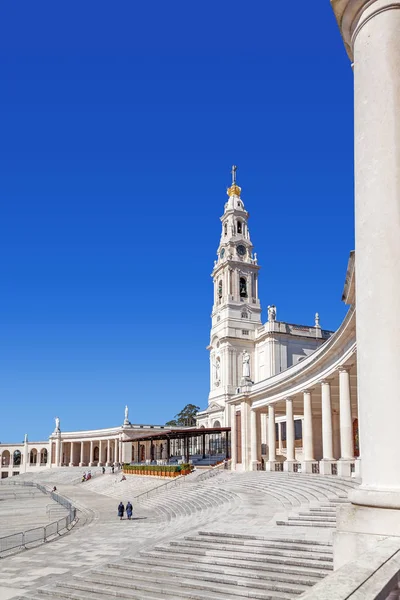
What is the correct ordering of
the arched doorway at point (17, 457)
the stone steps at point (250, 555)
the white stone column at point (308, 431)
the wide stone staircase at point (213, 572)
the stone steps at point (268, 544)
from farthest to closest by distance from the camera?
the arched doorway at point (17, 457) < the white stone column at point (308, 431) < the stone steps at point (268, 544) < the stone steps at point (250, 555) < the wide stone staircase at point (213, 572)

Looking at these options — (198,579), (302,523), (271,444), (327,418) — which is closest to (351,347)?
(327,418)

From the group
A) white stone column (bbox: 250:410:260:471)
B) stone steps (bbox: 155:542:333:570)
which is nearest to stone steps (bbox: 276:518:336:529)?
stone steps (bbox: 155:542:333:570)

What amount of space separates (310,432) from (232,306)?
129 feet

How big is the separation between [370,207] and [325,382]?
2578cm

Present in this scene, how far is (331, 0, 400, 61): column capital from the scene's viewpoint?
6543 millimetres

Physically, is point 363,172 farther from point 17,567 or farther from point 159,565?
point 17,567

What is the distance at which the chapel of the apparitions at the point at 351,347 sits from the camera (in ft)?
19.0

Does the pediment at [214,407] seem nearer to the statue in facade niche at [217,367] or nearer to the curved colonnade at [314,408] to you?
the statue in facade niche at [217,367]

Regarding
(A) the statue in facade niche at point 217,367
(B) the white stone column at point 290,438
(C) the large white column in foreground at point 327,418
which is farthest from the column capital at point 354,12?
(A) the statue in facade niche at point 217,367

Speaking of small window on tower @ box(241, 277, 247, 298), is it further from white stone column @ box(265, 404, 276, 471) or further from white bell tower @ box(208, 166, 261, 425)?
white stone column @ box(265, 404, 276, 471)

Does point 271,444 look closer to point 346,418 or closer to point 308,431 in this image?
point 308,431

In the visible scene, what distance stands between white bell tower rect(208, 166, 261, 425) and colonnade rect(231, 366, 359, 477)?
61.4 ft

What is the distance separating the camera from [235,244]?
75.9 m

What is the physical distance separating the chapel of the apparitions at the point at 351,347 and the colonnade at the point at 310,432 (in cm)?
7
